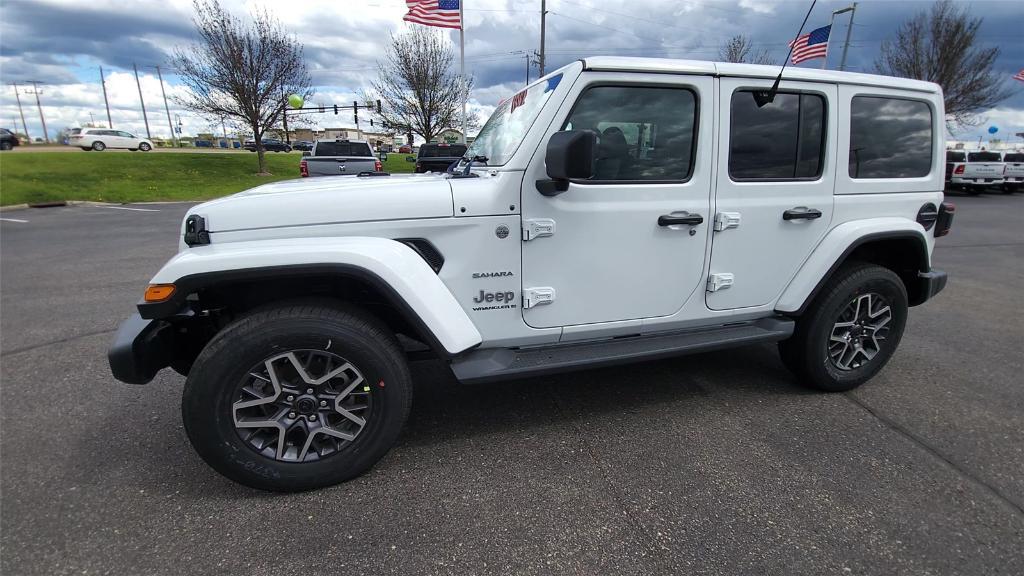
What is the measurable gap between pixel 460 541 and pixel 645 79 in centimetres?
238

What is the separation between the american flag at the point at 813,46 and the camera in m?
11.4

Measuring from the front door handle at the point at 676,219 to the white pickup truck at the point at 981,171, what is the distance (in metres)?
23.8

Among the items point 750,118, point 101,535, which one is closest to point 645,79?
point 750,118

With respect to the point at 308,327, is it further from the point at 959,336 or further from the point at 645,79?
the point at 959,336

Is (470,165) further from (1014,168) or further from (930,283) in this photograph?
(1014,168)

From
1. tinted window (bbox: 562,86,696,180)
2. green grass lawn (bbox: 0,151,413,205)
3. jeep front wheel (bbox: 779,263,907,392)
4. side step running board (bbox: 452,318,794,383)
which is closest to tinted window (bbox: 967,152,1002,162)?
jeep front wheel (bbox: 779,263,907,392)

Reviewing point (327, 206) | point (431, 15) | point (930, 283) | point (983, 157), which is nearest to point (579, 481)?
point (327, 206)

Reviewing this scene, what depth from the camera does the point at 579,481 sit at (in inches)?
96.8

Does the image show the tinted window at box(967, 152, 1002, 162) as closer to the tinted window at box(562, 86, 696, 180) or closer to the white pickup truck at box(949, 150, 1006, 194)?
the white pickup truck at box(949, 150, 1006, 194)

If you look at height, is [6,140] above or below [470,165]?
above

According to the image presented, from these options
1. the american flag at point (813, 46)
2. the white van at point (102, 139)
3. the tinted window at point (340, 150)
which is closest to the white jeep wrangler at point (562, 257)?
the american flag at point (813, 46)

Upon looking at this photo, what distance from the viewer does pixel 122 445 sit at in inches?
108

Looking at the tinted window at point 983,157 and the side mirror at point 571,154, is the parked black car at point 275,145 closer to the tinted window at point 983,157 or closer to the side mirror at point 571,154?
the tinted window at point 983,157

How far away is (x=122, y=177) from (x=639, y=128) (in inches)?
950
